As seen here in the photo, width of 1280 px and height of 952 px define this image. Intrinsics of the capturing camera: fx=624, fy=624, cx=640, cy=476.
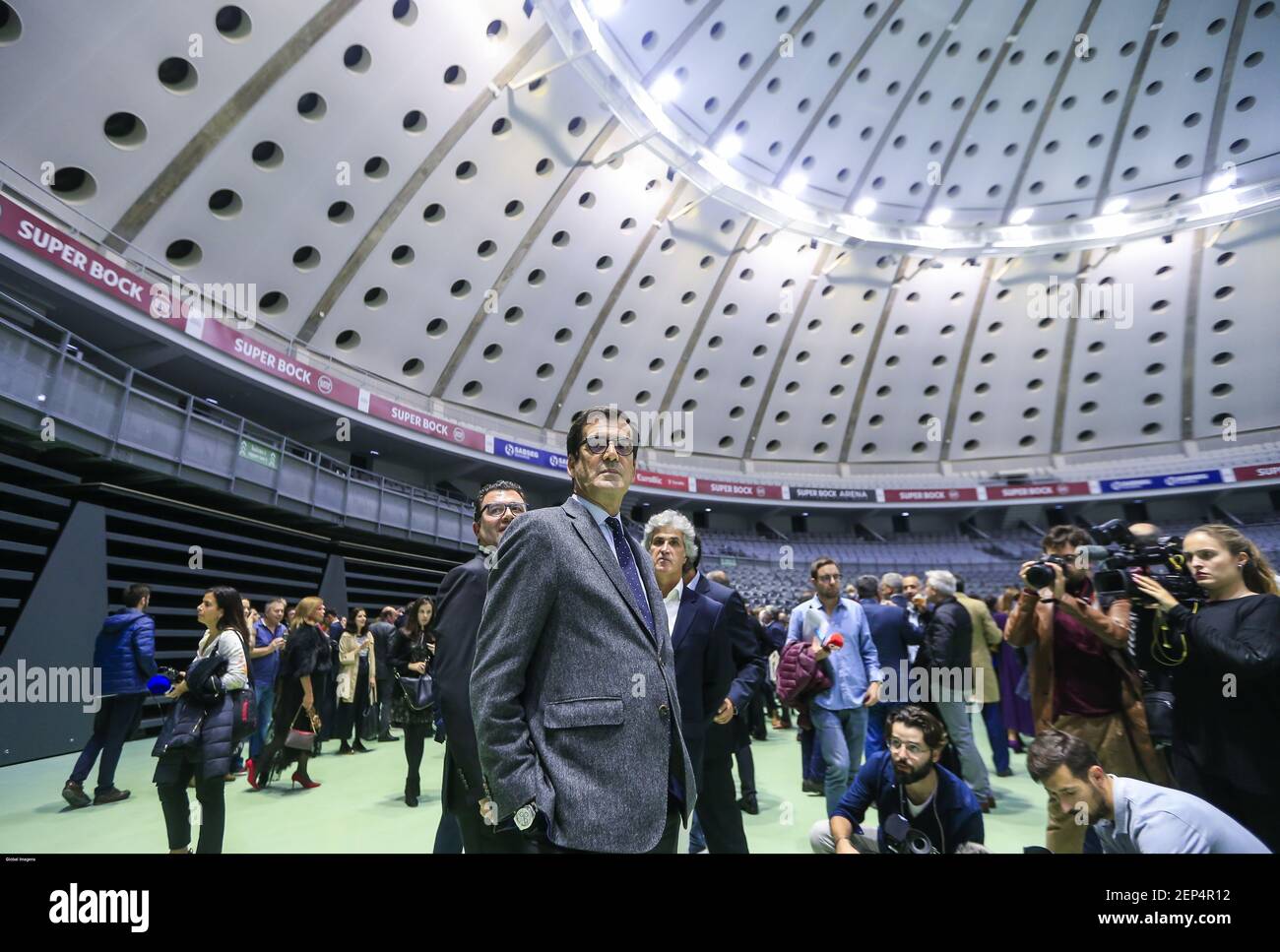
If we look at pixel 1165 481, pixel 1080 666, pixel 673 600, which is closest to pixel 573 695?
pixel 673 600

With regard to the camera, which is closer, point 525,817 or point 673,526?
point 525,817

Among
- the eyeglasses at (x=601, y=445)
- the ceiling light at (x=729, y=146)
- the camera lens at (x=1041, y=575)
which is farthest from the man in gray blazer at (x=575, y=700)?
the ceiling light at (x=729, y=146)

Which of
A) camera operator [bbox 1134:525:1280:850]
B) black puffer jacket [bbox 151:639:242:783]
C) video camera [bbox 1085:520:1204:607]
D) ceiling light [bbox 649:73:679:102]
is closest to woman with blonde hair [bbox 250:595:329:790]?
black puffer jacket [bbox 151:639:242:783]

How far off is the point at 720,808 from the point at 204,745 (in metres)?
2.58

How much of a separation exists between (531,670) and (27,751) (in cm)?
807

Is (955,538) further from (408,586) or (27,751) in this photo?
(27,751)

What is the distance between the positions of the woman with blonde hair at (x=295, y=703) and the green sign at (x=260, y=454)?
6.10m

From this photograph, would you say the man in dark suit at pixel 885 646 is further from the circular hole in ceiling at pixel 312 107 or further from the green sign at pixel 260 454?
the circular hole in ceiling at pixel 312 107

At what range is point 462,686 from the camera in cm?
231

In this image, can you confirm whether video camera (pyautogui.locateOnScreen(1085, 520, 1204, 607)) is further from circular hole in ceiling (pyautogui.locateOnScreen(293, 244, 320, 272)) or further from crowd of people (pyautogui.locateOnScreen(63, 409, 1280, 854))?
circular hole in ceiling (pyautogui.locateOnScreen(293, 244, 320, 272))

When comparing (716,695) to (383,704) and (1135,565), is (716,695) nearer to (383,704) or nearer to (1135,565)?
(1135,565)

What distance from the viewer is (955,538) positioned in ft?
91.8

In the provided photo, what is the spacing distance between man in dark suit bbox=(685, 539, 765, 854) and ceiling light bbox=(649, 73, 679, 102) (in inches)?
598
